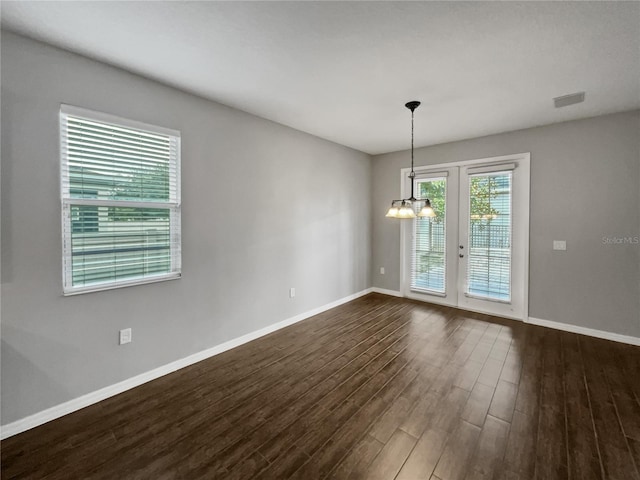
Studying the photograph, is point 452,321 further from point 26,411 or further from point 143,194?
point 26,411

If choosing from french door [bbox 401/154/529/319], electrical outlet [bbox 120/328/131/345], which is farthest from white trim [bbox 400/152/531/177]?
electrical outlet [bbox 120/328/131/345]

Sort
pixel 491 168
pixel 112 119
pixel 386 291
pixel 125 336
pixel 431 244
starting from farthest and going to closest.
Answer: pixel 386 291 < pixel 431 244 < pixel 491 168 < pixel 125 336 < pixel 112 119

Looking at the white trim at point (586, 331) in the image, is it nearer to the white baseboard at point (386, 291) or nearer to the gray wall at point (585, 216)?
the gray wall at point (585, 216)

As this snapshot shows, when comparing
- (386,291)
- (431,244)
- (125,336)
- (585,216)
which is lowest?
(386,291)

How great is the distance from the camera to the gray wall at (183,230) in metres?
1.99

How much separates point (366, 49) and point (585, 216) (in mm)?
3567

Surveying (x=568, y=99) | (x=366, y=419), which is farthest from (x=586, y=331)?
(x=366, y=419)

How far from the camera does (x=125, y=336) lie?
8.14 ft

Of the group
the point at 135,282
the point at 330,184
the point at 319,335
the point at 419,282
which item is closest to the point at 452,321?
the point at 419,282

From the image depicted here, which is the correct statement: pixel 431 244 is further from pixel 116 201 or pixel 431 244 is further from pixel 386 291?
pixel 116 201

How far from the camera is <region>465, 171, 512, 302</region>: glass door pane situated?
13.8 ft

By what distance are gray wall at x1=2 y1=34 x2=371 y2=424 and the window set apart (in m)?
0.08

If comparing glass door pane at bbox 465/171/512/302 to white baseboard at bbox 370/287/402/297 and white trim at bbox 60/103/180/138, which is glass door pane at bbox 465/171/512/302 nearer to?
white baseboard at bbox 370/287/402/297

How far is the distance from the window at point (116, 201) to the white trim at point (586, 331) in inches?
186
